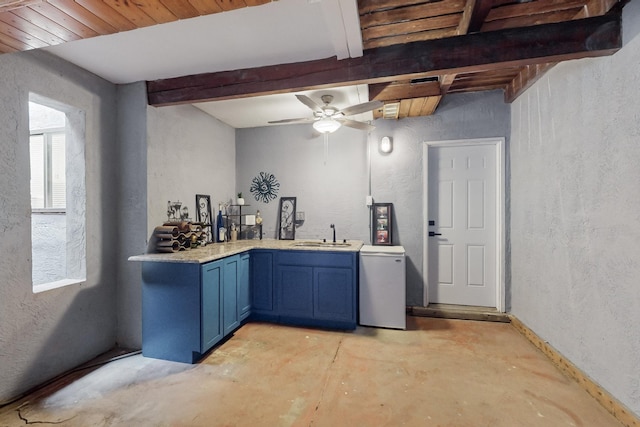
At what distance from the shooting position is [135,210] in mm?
2689

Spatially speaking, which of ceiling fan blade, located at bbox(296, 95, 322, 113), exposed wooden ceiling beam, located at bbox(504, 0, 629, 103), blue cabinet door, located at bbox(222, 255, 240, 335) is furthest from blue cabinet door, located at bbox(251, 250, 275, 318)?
exposed wooden ceiling beam, located at bbox(504, 0, 629, 103)

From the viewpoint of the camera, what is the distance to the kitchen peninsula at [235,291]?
2.45m

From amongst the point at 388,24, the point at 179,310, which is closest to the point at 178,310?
the point at 179,310

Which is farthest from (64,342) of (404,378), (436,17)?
(436,17)

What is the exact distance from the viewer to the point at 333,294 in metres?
3.11

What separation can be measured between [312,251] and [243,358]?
4.05 ft

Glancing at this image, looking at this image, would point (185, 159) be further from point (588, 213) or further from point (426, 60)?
point (588, 213)

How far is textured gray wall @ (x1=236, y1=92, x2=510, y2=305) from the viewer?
11.1ft

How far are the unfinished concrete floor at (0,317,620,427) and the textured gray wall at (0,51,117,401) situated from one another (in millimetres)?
288

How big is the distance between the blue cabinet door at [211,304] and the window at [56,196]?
1065 mm

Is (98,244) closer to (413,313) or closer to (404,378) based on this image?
(404,378)

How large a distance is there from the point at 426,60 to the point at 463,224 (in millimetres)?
2137

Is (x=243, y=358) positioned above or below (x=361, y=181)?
below

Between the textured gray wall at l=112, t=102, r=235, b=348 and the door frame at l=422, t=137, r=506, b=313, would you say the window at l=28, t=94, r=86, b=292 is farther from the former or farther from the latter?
the door frame at l=422, t=137, r=506, b=313
